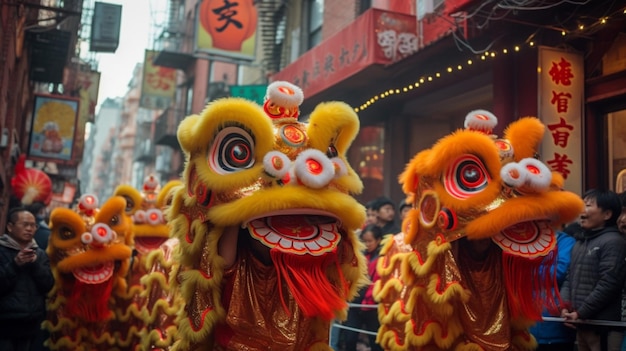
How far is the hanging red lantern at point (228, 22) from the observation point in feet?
59.1

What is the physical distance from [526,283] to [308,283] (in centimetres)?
167

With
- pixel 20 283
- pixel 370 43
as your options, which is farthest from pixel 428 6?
pixel 20 283

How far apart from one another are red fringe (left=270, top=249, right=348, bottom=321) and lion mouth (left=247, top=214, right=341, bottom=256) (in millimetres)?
50

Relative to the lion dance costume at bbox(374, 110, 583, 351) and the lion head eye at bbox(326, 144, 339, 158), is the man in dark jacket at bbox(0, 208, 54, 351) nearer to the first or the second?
the lion head eye at bbox(326, 144, 339, 158)

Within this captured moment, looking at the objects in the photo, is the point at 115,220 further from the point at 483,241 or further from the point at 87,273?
the point at 483,241

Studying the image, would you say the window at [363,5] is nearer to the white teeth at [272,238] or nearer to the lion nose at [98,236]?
the lion nose at [98,236]

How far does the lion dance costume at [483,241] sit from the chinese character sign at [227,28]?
13173 mm

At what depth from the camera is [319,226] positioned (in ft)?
14.9

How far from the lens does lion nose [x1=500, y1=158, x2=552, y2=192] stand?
4.89m

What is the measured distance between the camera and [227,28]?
60.1 ft

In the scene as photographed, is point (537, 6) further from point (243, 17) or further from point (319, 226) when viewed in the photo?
point (243, 17)

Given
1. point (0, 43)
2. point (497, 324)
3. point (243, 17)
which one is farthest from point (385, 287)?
point (243, 17)

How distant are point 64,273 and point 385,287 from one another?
3493 mm

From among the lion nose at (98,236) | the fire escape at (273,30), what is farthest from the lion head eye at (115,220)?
the fire escape at (273,30)
